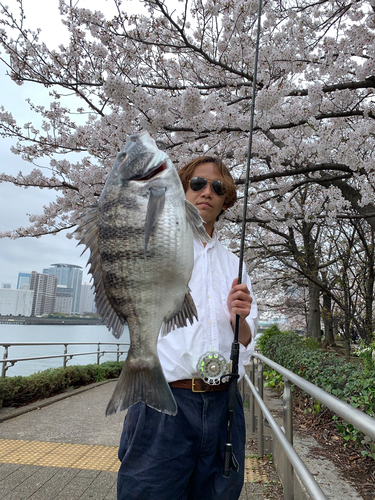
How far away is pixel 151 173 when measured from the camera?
1.29 metres

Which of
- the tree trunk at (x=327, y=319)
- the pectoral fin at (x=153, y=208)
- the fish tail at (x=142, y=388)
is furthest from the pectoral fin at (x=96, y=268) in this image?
the tree trunk at (x=327, y=319)

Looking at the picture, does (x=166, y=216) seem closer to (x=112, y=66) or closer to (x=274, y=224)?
(x=112, y=66)

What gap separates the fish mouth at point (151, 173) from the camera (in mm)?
1284

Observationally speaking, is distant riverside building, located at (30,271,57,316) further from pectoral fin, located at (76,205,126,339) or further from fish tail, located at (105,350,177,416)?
fish tail, located at (105,350,177,416)

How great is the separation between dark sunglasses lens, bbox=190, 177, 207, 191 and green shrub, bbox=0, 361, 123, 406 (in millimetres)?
5245

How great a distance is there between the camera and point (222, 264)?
188 centimetres

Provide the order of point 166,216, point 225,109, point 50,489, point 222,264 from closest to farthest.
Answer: point 166,216 < point 222,264 < point 50,489 < point 225,109

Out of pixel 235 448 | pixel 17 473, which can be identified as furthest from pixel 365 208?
pixel 17 473

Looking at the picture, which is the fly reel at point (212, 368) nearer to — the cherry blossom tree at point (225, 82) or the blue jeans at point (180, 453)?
the blue jeans at point (180, 453)

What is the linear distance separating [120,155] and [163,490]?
4.45ft

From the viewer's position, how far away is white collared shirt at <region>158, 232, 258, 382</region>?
1.55m

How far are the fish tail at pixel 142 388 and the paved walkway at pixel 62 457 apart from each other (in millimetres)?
2265

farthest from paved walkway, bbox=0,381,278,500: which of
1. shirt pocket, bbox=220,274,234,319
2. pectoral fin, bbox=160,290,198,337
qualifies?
pectoral fin, bbox=160,290,198,337

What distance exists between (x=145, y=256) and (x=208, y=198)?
0.63m
